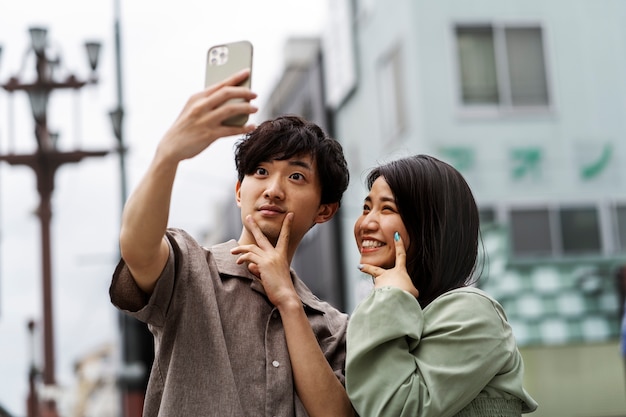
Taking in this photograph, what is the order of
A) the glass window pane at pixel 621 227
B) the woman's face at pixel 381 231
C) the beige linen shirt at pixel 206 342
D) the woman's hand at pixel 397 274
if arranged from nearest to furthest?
the beige linen shirt at pixel 206 342, the woman's hand at pixel 397 274, the woman's face at pixel 381 231, the glass window pane at pixel 621 227

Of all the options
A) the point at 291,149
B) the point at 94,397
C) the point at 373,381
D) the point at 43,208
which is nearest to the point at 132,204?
the point at 291,149

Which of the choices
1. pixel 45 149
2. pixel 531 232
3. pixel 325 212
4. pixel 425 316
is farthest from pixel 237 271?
pixel 531 232

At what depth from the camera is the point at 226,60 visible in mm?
2734

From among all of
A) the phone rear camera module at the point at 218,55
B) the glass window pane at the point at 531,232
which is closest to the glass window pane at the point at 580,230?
the glass window pane at the point at 531,232

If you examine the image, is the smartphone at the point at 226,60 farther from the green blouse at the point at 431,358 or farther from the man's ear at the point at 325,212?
the green blouse at the point at 431,358

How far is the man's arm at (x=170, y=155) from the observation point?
8.55 ft

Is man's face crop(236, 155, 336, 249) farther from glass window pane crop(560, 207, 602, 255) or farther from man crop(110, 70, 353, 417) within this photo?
glass window pane crop(560, 207, 602, 255)

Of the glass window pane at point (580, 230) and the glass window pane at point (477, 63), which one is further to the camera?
the glass window pane at point (477, 63)

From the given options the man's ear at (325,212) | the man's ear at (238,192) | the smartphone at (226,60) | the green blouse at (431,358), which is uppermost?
the smartphone at (226,60)

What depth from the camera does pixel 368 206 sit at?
133 inches

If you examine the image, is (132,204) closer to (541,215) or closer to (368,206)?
(368,206)

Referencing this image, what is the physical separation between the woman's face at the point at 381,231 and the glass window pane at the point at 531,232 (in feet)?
45.2

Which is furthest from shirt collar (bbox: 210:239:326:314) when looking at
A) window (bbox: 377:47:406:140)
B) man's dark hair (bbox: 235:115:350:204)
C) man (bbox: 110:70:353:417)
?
window (bbox: 377:47:406:140)

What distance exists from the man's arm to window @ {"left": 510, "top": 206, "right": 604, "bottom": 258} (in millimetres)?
14537
